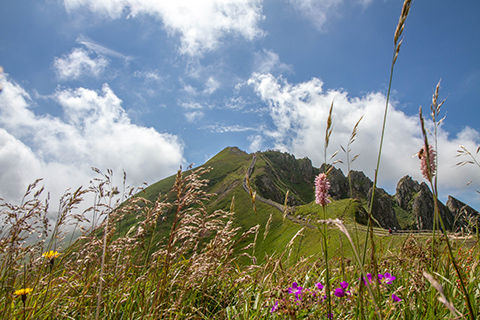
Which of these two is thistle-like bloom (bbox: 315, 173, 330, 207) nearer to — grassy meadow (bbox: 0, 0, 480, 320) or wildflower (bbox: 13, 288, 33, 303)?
grassy meadow (bbox: 0, 0, 480, 320)

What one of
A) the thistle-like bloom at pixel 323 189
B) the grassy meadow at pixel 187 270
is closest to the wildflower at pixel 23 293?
the grassy meadow at pixel 187 270

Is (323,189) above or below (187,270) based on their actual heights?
above

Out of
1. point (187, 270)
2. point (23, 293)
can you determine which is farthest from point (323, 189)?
point (23, 293)

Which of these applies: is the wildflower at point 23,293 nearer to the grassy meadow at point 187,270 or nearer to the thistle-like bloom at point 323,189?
the grassy meadow at point 187,270

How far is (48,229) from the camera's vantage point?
3.36m

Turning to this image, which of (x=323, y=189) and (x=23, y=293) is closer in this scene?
(x=23, y=293)

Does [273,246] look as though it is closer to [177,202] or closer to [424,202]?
[177,202]

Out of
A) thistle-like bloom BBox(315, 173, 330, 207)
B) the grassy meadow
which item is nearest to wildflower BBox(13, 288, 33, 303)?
the grassy meadow

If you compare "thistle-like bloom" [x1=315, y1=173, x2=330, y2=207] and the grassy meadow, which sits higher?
"thistle-like bloom" [x1=315, y1=173, x2=330, y2=207]

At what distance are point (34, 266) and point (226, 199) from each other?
119m

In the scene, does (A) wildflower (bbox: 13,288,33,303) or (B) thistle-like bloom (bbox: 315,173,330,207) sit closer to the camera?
(A) wildflower (bbox: 13,288,33,303)

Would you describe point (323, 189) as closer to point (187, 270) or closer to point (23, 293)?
point (187, 270)

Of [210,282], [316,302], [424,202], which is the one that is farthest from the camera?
[424,202]

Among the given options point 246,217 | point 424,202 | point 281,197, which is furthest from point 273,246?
point 424,202
